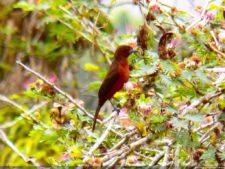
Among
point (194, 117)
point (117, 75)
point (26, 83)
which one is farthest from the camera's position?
point (26, 83)

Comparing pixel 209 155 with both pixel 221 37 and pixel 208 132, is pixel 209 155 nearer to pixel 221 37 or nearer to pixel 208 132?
pixel 208 132

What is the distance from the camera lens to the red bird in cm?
172

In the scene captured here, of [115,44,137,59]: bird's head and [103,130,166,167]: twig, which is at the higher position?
[115,44,137,59]: bird's head

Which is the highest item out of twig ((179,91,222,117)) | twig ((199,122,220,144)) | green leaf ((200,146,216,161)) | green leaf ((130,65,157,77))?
green leaf ((130,65,157,77))

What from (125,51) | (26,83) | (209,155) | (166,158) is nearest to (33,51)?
(26,83)

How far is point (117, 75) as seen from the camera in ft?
5.62

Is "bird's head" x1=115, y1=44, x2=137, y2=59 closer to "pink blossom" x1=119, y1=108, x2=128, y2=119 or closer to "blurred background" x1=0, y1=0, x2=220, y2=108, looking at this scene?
"pink blossom" x1=119, y1=108, x2=128, y2=119

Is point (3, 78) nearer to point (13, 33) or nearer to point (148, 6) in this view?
point (13, 33)

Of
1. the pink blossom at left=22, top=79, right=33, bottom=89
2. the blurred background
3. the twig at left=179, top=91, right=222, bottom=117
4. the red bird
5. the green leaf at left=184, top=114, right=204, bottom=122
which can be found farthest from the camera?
the blurred background

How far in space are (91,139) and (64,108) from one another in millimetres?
125

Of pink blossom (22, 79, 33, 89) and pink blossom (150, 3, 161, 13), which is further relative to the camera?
pink blossom (22, 79, 33, 89)

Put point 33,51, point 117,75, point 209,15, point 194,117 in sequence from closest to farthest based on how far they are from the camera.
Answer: point 194,117 → point 117,75 → point 209,15 → point 33,51

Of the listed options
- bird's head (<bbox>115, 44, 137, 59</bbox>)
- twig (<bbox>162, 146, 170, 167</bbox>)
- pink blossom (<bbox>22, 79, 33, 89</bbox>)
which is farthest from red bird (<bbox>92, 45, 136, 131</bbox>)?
pink blossom (<bbox>22, 79, 33, 89</bbox>)

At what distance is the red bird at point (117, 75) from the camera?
1719 millimetres
